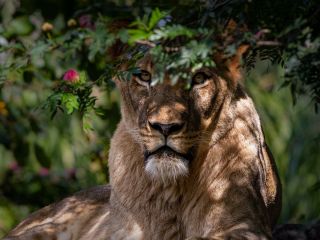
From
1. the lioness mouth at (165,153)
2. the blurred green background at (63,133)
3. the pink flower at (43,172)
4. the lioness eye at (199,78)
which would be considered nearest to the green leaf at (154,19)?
the lioness mouth at (165,153)

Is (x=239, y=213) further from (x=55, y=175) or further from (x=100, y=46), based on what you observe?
(x=55, y=175)

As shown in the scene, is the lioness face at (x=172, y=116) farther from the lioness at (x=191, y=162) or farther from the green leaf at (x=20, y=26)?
the green leaf at (x=20, y=26)

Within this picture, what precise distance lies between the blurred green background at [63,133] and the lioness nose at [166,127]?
2.88m

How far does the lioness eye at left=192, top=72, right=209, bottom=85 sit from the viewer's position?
4.43 metres

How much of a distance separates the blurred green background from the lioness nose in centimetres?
288

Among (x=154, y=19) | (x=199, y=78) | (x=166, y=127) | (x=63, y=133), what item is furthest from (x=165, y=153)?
(x=63, y=133)

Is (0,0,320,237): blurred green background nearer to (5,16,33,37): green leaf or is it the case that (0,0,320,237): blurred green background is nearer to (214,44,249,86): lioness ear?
(5,16,33,37): green leaf

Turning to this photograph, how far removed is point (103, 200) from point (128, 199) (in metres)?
0.84

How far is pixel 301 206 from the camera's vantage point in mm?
6930

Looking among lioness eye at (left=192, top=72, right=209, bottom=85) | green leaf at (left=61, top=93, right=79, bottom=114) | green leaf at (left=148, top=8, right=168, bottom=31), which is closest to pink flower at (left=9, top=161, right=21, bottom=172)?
lioness eye at (left=192, top=72, right=209, bottom=85)

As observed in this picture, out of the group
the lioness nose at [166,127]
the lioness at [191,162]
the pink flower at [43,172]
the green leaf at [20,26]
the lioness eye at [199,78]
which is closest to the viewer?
the lioness nose at [166,127]

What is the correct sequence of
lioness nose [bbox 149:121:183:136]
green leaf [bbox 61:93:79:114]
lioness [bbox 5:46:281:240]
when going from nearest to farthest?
green leaf [bbox 61:93:79:114] → lioness nose [bbox 149:121:183:136] → lioness [bbox 5:46:281:240]

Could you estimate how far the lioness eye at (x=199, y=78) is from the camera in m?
4.43

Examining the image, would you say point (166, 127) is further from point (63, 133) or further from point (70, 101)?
point (63, 133)
